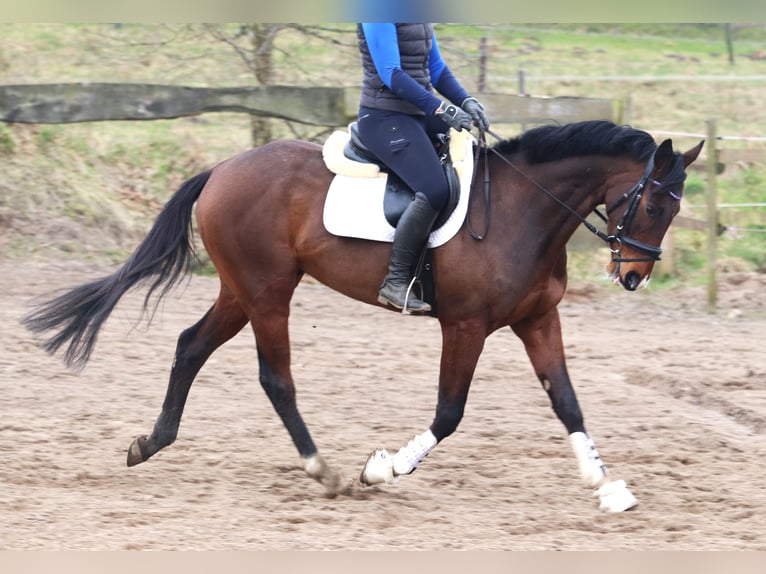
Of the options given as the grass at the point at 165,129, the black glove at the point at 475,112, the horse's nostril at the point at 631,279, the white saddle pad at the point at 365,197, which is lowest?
the grass at the point at 165,129

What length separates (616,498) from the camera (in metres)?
5.12

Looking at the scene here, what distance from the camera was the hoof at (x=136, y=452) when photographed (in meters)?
5.71

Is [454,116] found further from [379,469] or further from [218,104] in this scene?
[218,104]

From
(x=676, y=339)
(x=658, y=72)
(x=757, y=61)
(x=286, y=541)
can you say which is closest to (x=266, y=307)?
(x=286, y=541)

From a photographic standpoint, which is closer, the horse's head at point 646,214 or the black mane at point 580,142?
the horse's head at point 646,214

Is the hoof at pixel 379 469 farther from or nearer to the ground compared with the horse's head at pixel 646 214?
nearer to the ground

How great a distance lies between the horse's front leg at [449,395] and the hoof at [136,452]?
1342mm

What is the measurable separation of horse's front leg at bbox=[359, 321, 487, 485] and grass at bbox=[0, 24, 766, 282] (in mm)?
6274

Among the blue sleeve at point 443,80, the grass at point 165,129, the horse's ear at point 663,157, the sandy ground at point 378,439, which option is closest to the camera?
the sandy ground at point 378,439

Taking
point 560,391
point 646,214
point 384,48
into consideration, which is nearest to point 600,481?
point 560,391

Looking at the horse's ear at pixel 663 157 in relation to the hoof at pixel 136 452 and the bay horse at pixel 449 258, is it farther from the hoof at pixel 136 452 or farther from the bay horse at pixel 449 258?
the hoof at pixel 136 452

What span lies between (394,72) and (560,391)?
1.89 metres

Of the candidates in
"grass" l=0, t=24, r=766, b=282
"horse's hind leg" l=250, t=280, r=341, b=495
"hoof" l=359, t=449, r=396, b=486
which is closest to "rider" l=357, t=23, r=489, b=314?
"horse's hind leg" l=250, t=280, r=341, b=495

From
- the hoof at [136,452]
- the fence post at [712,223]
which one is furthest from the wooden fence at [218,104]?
the hoof at [136,452]
